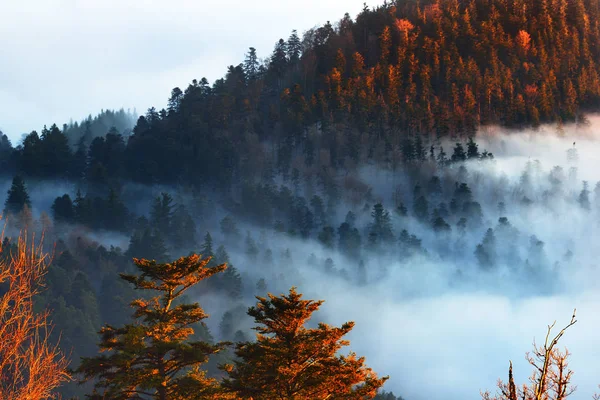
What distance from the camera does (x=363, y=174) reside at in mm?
180375

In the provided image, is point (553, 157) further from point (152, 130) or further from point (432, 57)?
point (152, 130)

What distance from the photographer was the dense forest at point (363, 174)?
16512 cm

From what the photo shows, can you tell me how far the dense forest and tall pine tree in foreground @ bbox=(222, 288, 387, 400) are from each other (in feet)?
405

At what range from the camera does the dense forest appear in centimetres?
16512

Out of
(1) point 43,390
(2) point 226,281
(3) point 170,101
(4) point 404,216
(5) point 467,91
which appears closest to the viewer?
(1) point 43,390

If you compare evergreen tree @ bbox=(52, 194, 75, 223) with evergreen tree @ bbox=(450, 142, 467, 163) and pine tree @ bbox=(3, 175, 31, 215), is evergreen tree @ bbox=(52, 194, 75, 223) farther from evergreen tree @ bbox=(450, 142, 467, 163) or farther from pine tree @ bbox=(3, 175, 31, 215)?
evergreen tree @ bbox=(450, 142, 467, 163)

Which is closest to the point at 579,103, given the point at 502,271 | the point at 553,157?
the point at 553,157

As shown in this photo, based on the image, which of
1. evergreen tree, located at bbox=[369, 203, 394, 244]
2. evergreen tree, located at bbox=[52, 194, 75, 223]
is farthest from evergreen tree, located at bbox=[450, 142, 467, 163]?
evergreen tree, located at bbox=[52, 194, 75, 223]

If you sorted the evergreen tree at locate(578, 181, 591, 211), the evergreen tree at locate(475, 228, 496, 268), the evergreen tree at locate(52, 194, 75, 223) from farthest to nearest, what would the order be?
1. the evergreen tree at locate(578, 181, 591, 211)
2. the evergreen tree at locate(475, 228, 496, 268)
3. the evergreen tree at locate(52, 194, 75, 223)

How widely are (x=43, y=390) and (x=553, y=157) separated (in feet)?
644

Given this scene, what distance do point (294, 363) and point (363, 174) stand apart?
155 m

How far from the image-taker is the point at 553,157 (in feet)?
655

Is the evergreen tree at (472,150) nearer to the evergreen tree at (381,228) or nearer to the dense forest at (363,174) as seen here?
the dense forest at (363,174)

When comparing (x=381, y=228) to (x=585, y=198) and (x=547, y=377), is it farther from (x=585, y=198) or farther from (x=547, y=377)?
(x=547, y=377)
